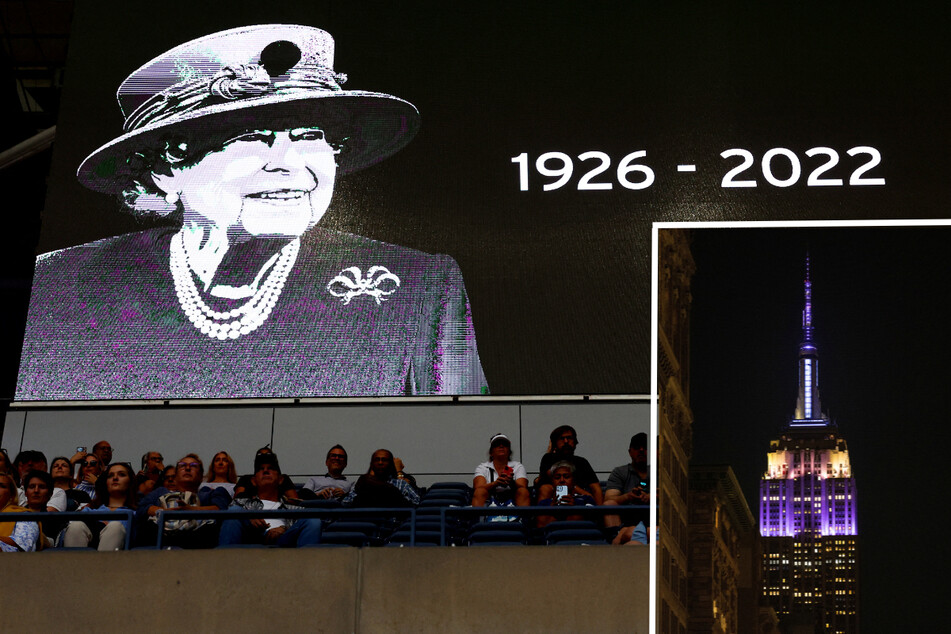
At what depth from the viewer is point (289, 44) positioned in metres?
7.25

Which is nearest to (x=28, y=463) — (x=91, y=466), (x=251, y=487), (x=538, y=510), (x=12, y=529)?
(x=91, y=466)

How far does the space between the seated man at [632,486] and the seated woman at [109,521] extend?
238 cm

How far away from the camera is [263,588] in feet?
18.1

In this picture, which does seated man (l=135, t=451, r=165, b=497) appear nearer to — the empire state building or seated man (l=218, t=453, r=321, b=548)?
seated man (l=218, t=453, r=321, b=548)

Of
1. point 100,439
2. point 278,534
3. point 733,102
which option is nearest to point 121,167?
point 100,439

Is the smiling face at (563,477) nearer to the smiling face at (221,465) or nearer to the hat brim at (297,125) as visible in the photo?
the smiling face at (221,465)

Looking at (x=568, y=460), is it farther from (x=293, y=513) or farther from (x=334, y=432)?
(x=334, y=432)

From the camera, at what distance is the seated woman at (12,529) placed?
219 inches

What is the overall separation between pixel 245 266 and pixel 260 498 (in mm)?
1601

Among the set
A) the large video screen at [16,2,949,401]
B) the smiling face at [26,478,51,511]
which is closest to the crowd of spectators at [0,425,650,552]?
the smiling face at [26,478,51,511]

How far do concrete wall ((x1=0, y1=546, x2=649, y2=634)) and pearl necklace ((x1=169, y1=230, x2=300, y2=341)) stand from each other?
1551 millimetres

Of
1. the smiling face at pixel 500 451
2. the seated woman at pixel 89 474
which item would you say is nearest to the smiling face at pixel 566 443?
the smiling face at pixel 500 451

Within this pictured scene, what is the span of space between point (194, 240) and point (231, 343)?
0.69 m

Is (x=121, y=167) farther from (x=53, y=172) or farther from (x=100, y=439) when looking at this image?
(x=100, y=439)
